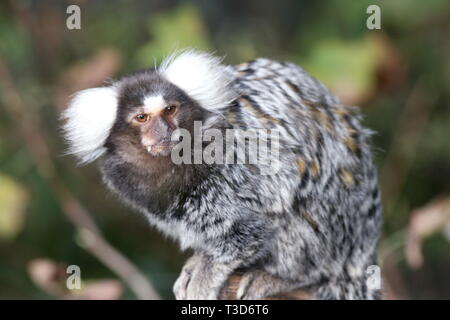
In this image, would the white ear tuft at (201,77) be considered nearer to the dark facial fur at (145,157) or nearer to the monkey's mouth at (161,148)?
the dark facial fur at (145,157)

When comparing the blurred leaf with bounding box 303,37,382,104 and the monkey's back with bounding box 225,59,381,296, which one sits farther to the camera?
the blurred leaf with bounding box 303,37,382,104

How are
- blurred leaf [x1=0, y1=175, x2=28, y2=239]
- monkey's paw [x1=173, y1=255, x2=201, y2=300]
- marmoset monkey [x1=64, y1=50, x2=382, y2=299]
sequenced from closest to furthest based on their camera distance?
marmoset monkey [x1=64, y1=50, x2=382, y2=299] < monkey's paw [x1=173, y1=255, x2=201, y2=300] < blurred leaf [x1=0, y1=175, x2=28, y2=239]

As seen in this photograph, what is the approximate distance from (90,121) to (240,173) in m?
0.69

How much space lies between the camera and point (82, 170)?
5.46 m

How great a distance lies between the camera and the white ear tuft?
2879mm

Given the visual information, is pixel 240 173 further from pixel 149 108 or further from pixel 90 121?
pixel 90 121

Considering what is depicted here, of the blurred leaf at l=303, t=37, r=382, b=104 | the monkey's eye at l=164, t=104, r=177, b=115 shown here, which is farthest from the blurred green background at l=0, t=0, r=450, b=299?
the monkey's eye at l=164, t=104, r=177, b=115

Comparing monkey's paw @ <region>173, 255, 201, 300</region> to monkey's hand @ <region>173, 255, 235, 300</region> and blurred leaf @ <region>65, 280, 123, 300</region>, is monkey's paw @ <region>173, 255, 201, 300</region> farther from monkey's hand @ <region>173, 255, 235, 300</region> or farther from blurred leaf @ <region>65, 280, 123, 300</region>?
blurred leaf @ <region>65, 280, 123, 300</region>

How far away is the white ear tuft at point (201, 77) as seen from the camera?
2.88 meters

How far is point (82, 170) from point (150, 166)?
8.80 feet

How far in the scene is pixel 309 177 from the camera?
114 inches

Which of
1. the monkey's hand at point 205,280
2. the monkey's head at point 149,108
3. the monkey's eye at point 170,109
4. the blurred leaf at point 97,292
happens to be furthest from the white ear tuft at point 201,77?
the blurred leaf at point 97,292
